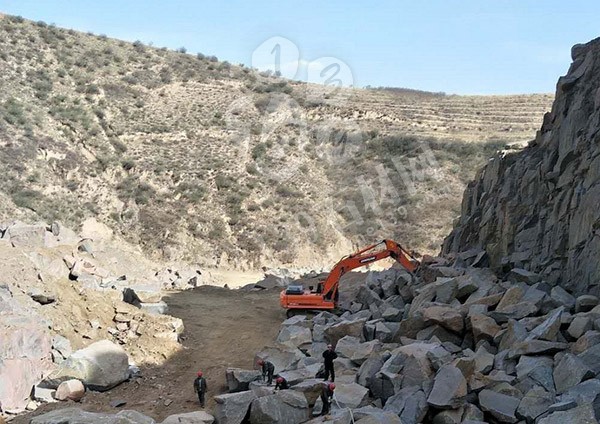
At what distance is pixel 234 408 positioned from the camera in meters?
9.38

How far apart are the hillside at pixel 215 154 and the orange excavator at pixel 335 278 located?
1414cm

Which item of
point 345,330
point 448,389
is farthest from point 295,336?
point 448,389

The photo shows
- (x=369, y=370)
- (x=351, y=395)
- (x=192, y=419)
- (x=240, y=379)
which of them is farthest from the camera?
(x=240, y=379)

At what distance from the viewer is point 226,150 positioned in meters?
38.8

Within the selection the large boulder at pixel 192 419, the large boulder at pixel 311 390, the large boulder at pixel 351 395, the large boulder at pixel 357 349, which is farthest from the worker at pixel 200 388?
the large boulder at pixel 357 349

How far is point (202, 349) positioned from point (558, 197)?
31.5ft

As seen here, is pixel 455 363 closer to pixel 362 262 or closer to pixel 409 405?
pixel 409 405

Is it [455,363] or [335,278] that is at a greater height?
[455,363]

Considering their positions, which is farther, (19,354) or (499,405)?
(19,354)

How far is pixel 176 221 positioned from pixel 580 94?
23.2 m

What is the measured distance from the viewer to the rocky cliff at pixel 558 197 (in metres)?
11.5

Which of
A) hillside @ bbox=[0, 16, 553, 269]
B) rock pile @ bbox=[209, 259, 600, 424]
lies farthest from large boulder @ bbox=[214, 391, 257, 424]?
hillside @ bbox=[0, 16, 553, 269]

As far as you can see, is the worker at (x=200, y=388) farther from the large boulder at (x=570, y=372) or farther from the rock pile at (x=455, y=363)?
the large boulder at (x=570, y=372)

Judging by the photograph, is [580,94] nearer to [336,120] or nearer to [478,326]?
[478,326]
